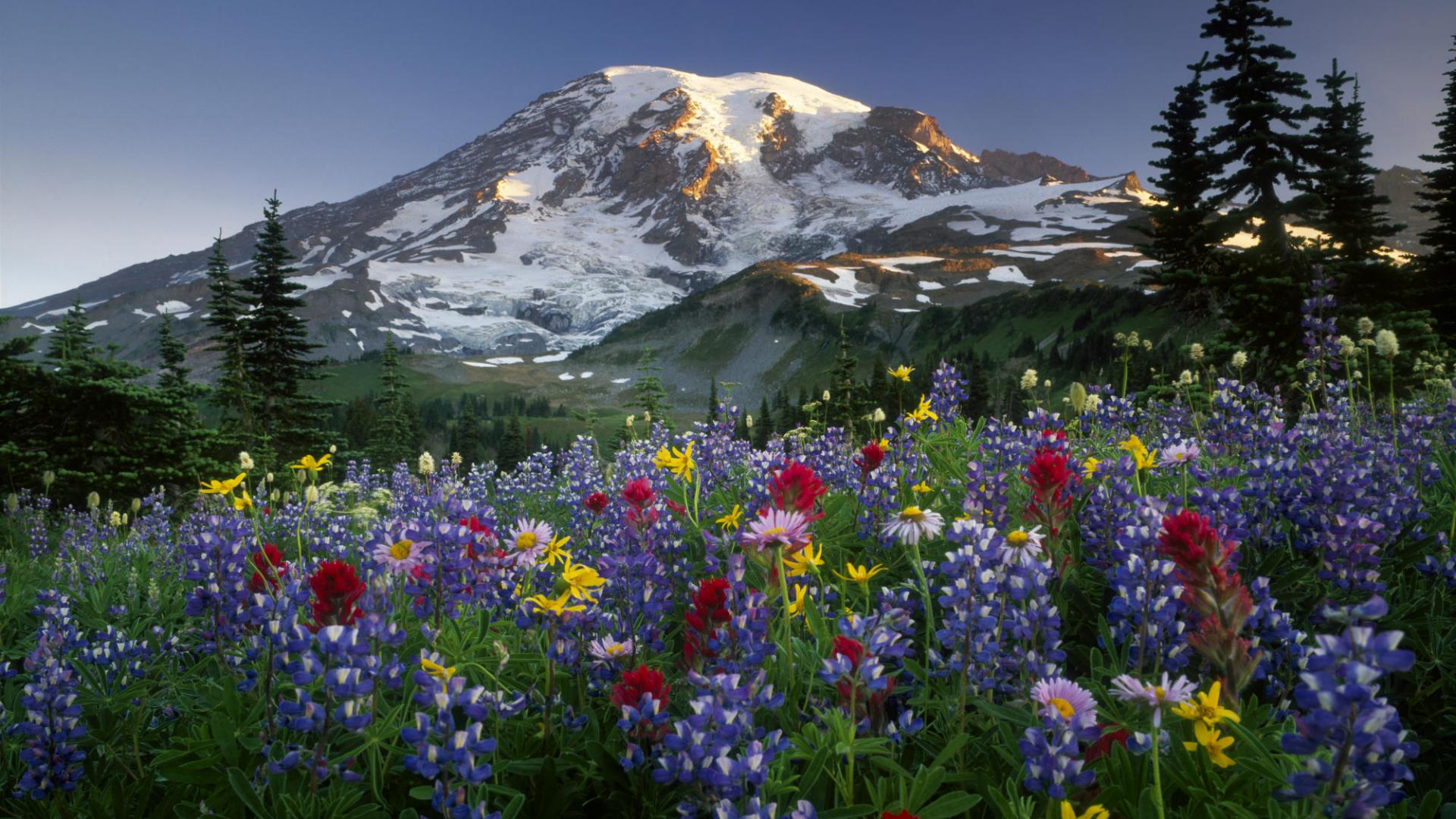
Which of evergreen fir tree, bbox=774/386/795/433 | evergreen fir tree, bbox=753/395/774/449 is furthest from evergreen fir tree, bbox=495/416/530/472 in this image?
evergreen fir tree, bbox=774/386/795/433

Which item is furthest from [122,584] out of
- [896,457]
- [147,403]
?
[147,403]

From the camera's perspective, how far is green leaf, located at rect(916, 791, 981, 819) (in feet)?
5.98

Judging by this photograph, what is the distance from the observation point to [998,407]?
58781 millimetres

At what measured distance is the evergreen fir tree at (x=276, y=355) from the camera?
26.0 metres

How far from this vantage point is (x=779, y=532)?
2.37 m

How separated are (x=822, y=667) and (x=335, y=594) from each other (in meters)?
1.63

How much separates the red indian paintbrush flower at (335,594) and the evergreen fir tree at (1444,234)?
33.9 meters

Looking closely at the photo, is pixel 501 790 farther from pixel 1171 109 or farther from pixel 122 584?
pixel 1171 109

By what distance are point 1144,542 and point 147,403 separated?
2166 centimetres

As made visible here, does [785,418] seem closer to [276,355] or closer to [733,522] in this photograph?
[276,355]

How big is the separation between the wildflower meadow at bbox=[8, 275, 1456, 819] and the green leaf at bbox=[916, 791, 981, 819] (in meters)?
0.01

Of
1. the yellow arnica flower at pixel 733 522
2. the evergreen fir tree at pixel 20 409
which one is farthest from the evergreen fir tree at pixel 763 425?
the yellow arnica flower at pixel 733 522

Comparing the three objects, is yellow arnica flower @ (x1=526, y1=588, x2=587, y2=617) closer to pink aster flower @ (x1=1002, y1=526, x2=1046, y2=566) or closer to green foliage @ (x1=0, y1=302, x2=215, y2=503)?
pink aster flower @ (x1=1002, y1=526, x2=1046, y2=566)

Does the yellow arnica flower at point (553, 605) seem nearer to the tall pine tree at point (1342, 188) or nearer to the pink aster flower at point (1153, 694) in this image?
the pink aster flower at point (1153, 694)
